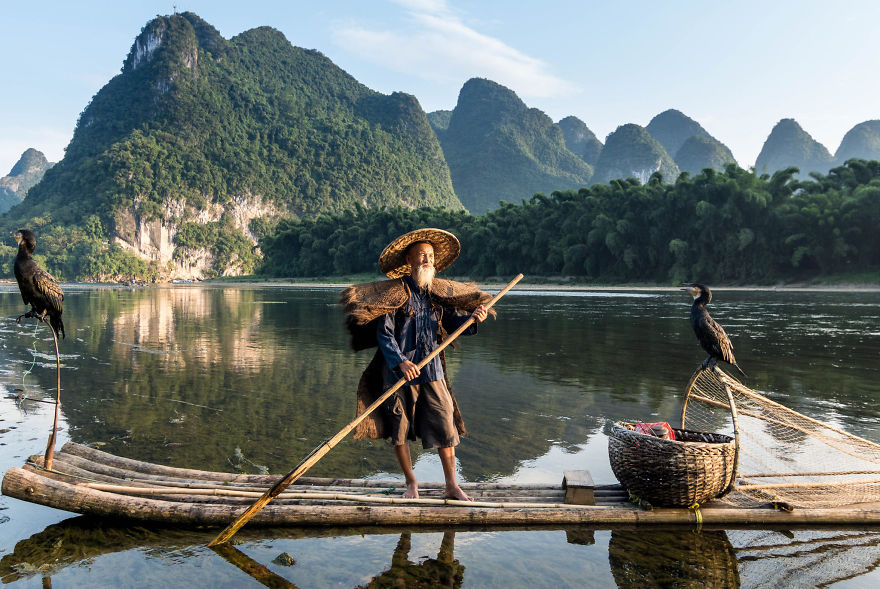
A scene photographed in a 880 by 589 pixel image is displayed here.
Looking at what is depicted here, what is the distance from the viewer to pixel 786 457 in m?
5.66

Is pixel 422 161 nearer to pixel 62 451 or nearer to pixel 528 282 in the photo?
pixel 528 282

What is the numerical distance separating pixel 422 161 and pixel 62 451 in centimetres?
18826

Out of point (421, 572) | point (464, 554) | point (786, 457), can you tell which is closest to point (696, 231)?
point (786, 457)

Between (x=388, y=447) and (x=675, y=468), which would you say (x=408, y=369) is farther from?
(x=388, y=447)

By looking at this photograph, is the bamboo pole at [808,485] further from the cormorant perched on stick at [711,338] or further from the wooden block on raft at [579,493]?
the wooden block on raft at [579,493]

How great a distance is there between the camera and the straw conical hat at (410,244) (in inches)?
167

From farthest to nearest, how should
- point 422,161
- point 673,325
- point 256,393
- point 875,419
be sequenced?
point 422,161, point 673,325, point 256,393, point 875,419

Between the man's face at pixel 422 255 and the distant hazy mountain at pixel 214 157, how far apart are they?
12375cm

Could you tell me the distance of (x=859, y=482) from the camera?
445cm

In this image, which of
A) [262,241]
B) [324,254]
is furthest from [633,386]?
[262,241]

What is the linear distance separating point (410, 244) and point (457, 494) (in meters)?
1.86

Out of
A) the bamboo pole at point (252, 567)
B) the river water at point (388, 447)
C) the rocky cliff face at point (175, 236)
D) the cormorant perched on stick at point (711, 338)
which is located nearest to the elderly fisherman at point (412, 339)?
the river water at point (388, 447)

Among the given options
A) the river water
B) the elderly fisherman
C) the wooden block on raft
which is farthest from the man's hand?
the wooden block on raft

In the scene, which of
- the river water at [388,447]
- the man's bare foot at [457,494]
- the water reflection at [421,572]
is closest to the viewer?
the water reflection at [421,572]
